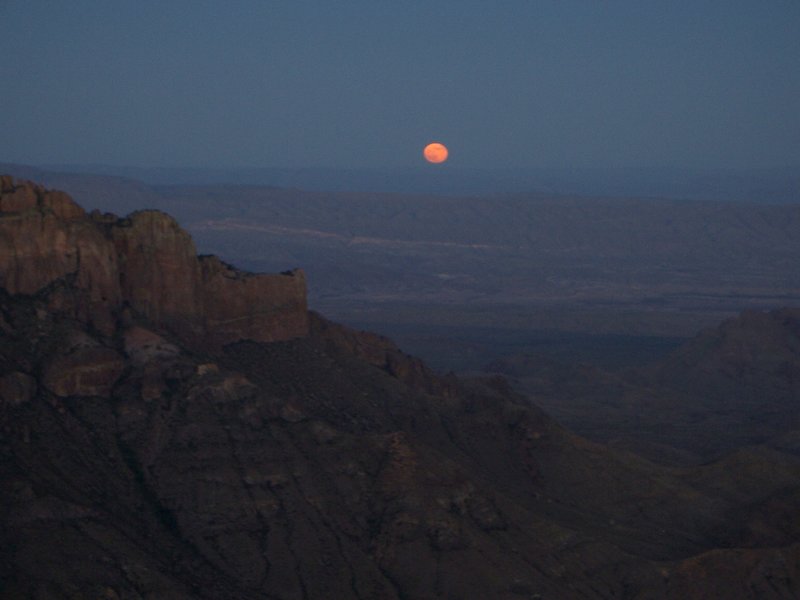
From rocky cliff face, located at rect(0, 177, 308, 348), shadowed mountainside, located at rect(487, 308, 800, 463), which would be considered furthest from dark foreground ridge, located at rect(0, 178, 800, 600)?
shadowed mountainside, located at rect(487, 308, 800, 463)

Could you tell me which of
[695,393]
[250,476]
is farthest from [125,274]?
[695,393]

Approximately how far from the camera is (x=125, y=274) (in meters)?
54.3

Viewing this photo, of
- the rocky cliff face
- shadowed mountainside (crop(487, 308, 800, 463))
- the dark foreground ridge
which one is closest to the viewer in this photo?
the dark foreground ridge

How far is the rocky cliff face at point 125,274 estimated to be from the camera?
170 feet

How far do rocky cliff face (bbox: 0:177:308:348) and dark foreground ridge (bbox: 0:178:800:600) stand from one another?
74mm

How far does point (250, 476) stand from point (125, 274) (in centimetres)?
1042

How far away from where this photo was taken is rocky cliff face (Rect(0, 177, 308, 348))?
2040 inches

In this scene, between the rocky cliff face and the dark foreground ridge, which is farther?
the rocky cliff face

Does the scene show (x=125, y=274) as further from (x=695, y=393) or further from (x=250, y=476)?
(x=695, y=393)

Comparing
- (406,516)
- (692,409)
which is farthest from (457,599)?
(692,409)

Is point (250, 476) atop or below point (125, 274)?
below

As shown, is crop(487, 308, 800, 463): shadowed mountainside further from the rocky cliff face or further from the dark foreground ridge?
the rocky cliff face

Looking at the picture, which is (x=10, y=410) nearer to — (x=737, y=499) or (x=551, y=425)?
(x=551, y=425)

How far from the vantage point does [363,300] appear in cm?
19275
